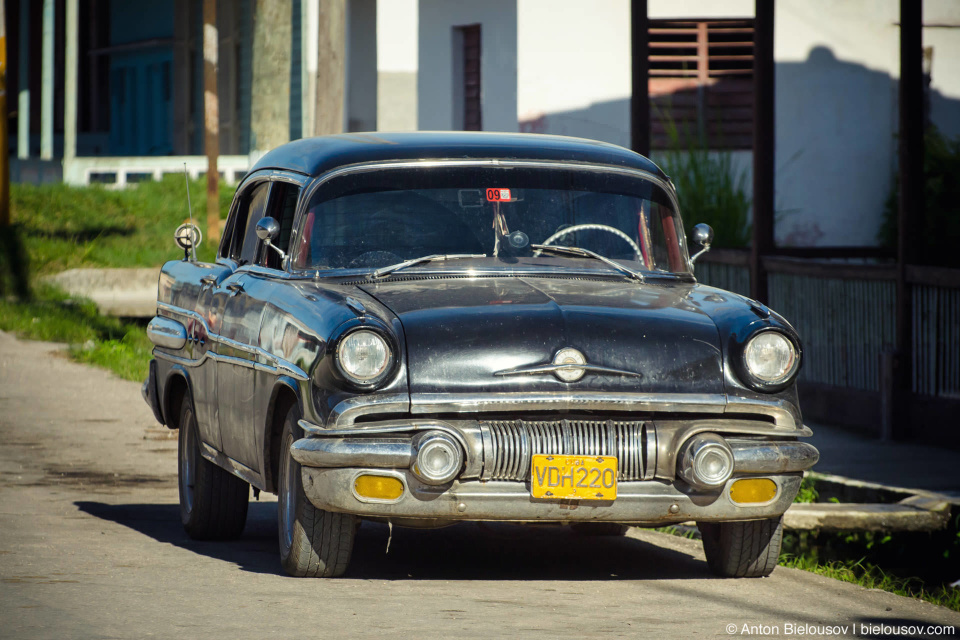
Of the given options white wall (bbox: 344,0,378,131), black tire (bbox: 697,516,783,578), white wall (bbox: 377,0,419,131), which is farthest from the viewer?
white wall (bbox: 344,0,378,131)

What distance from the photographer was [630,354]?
5.73 m

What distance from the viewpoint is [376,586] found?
19.5ft

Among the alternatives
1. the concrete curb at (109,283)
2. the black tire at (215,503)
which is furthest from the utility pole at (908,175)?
the concrete curb at (109,283)

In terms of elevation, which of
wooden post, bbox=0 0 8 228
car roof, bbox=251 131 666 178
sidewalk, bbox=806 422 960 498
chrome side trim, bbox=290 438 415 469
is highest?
wooden post, bbox=0 0 8 228

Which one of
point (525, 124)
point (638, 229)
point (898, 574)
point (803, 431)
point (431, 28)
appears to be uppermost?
point (431, 28)

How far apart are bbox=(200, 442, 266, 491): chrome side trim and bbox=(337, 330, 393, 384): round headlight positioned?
0.93 meters

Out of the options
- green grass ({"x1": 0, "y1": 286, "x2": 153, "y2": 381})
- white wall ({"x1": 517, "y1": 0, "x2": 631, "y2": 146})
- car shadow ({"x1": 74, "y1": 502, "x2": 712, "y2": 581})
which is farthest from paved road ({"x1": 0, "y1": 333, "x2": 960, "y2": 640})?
white wall ({"x1": 517, "y1": 0, "x2": 631, "y2": 146})

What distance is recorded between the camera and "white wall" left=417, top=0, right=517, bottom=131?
762 inches

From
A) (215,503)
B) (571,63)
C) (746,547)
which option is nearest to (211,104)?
(571,63)

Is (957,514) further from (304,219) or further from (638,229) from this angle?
(304,219)

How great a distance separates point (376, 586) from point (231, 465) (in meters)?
1.11

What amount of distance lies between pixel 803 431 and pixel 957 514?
94.2 inches

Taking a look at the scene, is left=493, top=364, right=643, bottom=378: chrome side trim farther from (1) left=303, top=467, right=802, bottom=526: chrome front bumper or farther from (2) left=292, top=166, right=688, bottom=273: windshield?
(2) left=292, top=166, right=688, bottom=273: windshield

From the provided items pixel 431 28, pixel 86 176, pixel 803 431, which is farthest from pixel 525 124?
pixel 803 431
